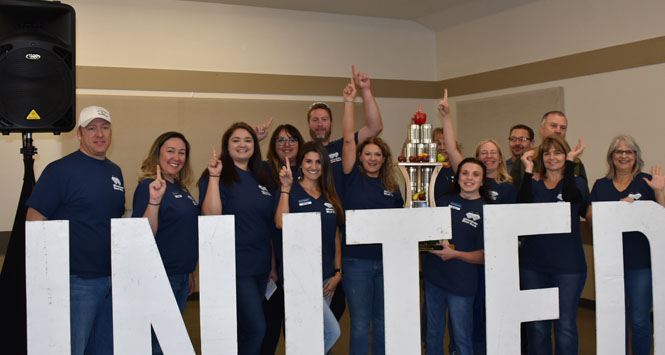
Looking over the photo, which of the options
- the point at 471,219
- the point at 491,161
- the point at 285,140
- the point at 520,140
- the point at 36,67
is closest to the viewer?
the point at 36,67

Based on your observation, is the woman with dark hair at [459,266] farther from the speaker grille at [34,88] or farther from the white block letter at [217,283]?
the speaker grille at [34,88]

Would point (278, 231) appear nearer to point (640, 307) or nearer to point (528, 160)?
point (528, 160)

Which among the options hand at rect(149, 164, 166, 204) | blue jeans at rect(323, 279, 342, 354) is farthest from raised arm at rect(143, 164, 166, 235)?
blue jeans at rect(323, 279, 342, 354)

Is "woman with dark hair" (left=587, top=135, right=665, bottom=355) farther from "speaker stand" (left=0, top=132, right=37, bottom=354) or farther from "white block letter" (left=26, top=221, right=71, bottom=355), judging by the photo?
"speaker stand" (left=0, top=132, right=37, bottom=354)

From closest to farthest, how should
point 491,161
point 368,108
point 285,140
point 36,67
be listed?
point 36,67 < point 285,140 < point 368,108 < point 491,161

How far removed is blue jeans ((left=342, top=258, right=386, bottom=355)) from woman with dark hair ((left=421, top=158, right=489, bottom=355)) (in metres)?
0.27

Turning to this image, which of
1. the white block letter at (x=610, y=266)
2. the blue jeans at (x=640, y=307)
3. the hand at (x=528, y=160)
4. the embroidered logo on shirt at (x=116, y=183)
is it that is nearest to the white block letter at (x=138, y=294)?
the embroidered logo on shirt at (x=116, y=183)

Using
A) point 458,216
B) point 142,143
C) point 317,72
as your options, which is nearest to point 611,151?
point 458,216

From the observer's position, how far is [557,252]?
338 centimetres

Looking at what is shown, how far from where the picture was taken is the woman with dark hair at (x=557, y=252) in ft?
11.0

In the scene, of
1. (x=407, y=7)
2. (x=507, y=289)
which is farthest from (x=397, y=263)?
(x=407, y=7)

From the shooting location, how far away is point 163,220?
2979 millimetres

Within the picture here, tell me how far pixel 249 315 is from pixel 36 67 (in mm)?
1660

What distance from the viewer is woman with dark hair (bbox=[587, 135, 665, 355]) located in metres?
3.53
